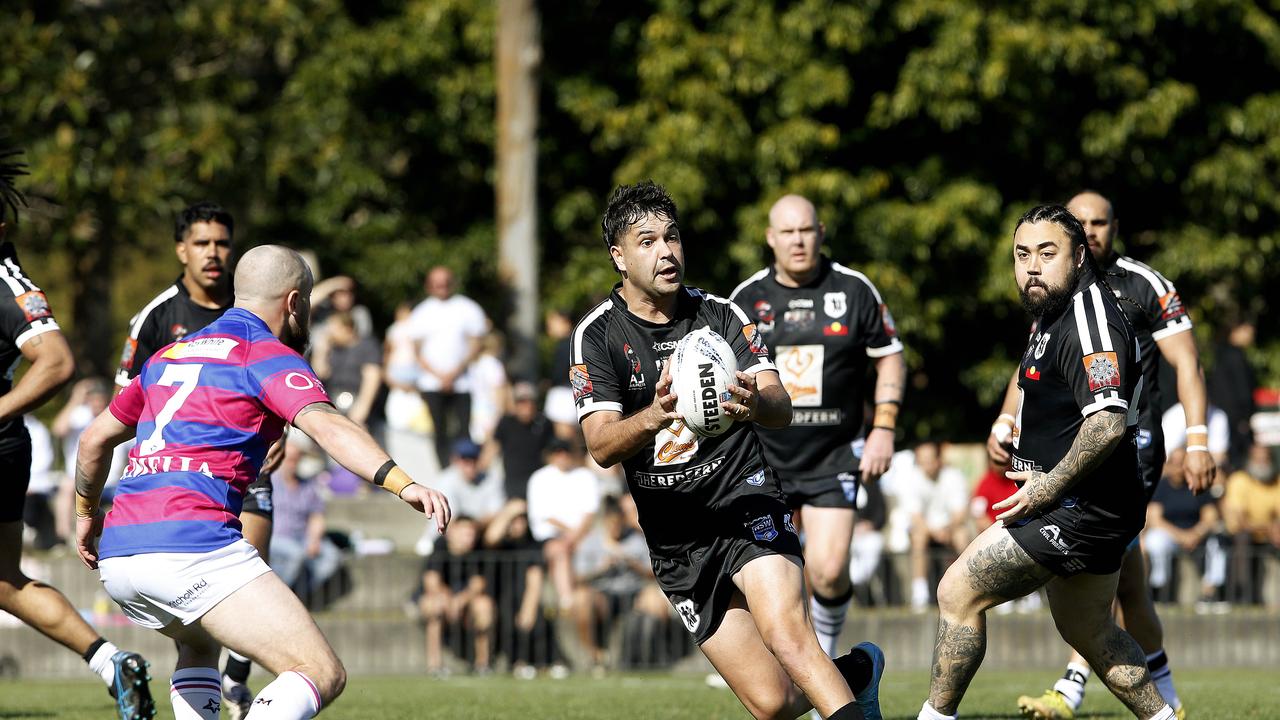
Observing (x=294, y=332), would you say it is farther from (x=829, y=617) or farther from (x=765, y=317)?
(x=829, y=617)

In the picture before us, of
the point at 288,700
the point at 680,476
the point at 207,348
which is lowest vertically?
the point at 288,700

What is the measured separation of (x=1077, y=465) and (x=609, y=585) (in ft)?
27.6

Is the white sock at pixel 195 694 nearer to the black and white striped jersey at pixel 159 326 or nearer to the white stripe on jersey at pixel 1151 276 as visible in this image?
the black and white striped jersey at pixel 159 326

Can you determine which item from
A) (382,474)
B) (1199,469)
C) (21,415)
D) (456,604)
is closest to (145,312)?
(21,415)

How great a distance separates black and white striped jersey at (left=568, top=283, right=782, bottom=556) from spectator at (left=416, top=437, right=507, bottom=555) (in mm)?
8798

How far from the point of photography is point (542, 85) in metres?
22.0

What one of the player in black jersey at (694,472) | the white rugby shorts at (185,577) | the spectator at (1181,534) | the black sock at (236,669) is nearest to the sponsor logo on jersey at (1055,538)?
the player in black jersey at (694,472)

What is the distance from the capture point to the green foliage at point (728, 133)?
1930cm

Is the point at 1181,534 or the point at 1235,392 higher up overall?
the point at 1235,392

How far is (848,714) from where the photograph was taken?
223 inches

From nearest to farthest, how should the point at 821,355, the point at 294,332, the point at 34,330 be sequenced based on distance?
the point at 294,332, the point at 34,330, the point at 821,355

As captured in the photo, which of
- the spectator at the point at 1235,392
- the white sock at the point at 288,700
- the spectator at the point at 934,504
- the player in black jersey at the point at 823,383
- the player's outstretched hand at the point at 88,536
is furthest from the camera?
the spectator at the point at 1235,392

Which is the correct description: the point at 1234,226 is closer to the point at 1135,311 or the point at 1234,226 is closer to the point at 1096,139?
the point at 1096,139

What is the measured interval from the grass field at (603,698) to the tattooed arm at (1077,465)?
275 cm
